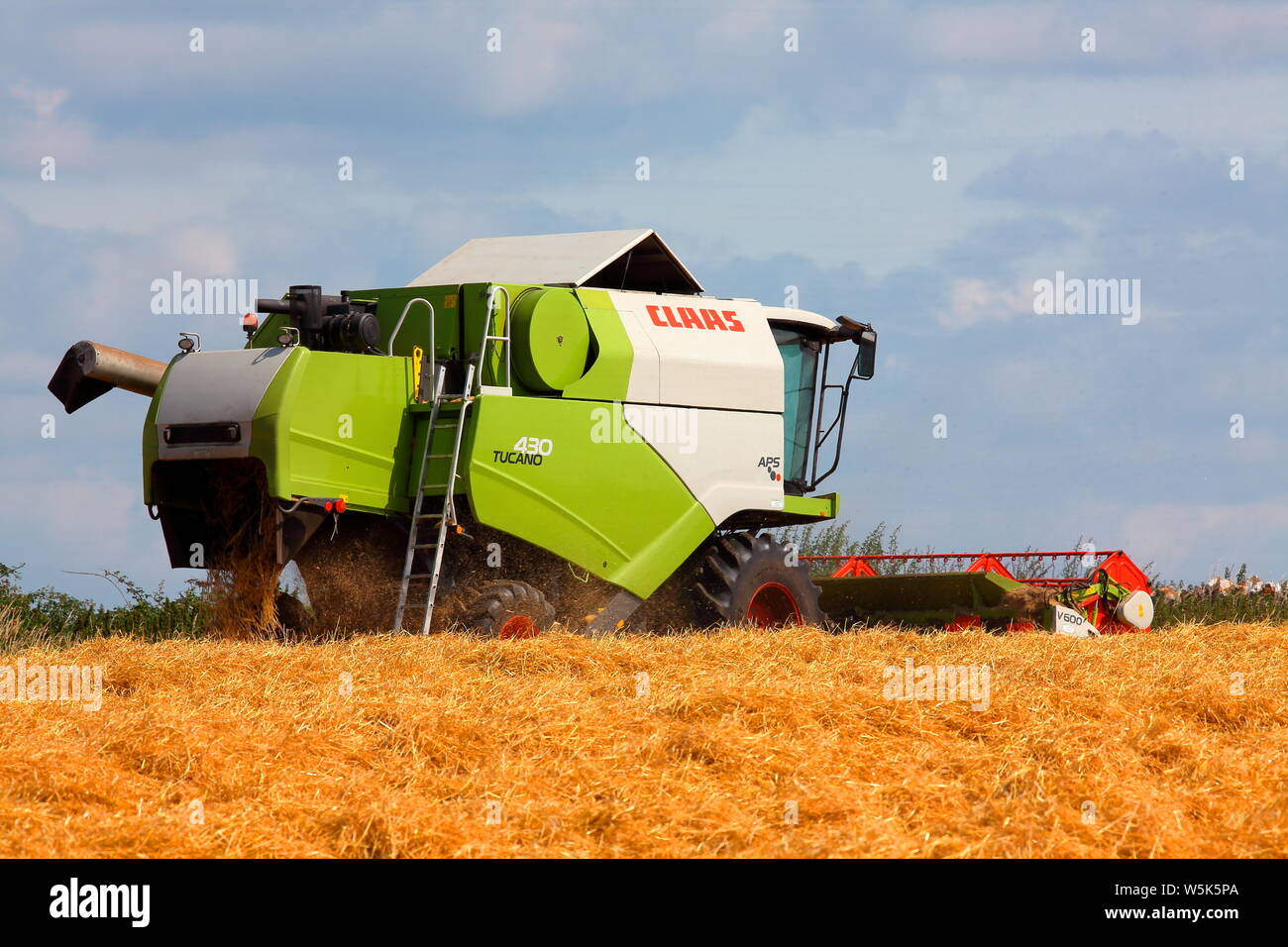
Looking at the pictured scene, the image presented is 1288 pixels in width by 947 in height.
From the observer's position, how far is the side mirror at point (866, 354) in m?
12.4

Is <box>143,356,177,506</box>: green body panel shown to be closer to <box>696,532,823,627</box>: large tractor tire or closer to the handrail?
the handrail

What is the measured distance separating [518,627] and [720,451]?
244cm

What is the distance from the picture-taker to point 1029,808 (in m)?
5.55

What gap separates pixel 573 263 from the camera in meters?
10.9

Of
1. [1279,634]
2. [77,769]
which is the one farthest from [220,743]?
[1279,634]

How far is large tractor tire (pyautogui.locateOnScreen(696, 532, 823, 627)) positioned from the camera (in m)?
11.0

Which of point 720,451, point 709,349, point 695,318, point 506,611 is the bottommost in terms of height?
point 506,611

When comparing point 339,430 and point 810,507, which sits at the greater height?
point 339,430

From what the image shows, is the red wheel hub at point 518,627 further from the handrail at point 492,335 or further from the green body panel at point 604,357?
the green body panel at point 604,357

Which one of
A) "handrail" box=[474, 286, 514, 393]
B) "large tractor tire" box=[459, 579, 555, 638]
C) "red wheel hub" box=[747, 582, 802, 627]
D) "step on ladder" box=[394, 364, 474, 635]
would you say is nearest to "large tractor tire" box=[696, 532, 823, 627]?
"red wheel hub" box=[747, 582, 802, 627]

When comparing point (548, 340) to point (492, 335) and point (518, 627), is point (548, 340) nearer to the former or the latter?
point (492, 335)

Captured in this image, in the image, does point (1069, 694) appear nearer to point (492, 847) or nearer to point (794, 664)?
point (794, 664)

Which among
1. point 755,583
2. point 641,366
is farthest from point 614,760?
point 755,583
